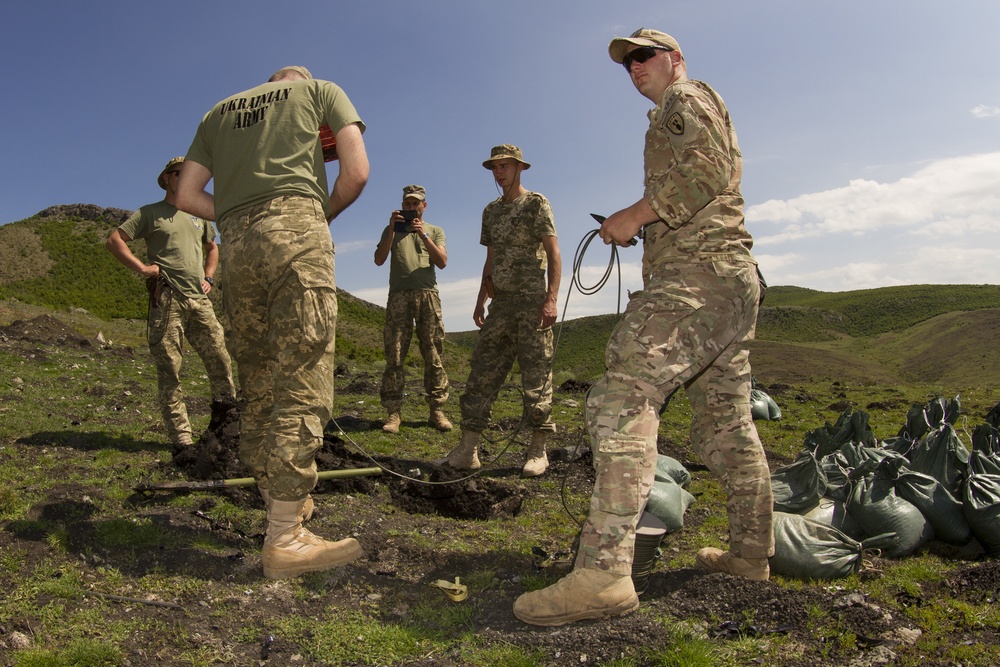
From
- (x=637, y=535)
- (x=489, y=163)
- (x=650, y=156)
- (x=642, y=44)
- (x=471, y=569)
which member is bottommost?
(x=471, y=569)

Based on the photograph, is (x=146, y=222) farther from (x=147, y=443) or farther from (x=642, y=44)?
(x=642, y=44)

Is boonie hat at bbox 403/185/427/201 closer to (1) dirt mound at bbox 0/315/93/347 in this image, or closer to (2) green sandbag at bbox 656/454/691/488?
(2) green sandbag at bbox 656/454/691/488

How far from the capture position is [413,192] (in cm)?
785

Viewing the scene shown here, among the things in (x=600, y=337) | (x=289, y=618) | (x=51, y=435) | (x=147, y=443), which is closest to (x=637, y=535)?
(x=289, y=618)

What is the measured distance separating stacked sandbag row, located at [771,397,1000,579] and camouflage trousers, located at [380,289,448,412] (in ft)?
15.1

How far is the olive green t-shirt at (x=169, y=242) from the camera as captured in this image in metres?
6.23

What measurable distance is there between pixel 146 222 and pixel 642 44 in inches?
202

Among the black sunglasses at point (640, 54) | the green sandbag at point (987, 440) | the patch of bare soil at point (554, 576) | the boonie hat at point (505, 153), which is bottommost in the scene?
the patch of bare soil at point (554, 576)

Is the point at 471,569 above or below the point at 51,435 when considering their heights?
below

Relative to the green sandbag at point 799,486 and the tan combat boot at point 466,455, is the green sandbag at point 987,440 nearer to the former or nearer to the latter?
the green sandbag at point 799,486

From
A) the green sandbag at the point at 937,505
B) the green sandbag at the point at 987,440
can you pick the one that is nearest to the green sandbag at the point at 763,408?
the green sandbag at the point at 987,440

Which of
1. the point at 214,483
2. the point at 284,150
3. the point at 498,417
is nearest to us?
the point at 284,150

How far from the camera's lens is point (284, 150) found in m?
3.49

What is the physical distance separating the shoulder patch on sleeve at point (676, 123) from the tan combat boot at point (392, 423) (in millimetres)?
5585
